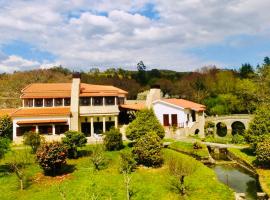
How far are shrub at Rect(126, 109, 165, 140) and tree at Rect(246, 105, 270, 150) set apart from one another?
10.1 metres

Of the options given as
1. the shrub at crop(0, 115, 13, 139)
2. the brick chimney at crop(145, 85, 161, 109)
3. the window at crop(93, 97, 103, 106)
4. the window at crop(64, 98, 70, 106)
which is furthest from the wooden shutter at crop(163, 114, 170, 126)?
the shrub at crop(0, 115, 13, 139)

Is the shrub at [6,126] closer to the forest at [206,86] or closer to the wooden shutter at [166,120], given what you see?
the wooden shutter at [166,120]

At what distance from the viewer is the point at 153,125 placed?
41.0 metres

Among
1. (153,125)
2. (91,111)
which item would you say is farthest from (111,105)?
(153,125)

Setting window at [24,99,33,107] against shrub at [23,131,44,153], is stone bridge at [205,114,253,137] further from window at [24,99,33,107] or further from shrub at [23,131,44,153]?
shrub at [23,131,44,153]

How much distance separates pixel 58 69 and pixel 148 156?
89.8 meters

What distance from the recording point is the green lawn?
24.5m

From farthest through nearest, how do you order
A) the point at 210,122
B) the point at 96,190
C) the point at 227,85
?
the point at 227,85 < the point at 210,122 < the point at 96,190

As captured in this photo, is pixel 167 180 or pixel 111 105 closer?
pixel 167 180

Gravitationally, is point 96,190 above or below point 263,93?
below

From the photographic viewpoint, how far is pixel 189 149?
138 feet

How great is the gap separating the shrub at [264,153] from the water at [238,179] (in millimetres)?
1788

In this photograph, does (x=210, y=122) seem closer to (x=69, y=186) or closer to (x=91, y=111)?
(x=91, y=111)

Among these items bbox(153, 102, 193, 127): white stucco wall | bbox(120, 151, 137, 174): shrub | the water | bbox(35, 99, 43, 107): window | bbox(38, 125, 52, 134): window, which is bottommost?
the water
